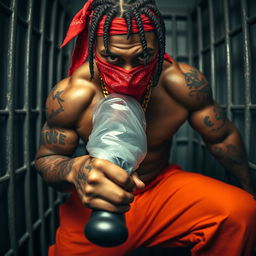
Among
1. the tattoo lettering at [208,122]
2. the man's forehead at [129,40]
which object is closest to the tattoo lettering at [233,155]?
the tattoo lettering at [208,122]

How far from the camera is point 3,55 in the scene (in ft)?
3.50

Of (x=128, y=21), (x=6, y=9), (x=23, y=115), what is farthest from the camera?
(x=23, y=115)

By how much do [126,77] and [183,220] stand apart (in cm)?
60

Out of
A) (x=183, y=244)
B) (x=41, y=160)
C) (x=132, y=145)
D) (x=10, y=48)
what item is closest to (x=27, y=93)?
(x=10, y=48)

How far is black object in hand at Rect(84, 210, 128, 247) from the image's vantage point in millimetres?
459

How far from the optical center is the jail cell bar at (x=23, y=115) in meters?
1.05

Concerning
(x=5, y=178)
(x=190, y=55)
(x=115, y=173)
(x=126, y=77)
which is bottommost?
(x=5, y=178)

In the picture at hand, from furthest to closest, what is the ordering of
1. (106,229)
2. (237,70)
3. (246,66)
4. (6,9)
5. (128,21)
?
(237,70) → (246,66) → (6,9) → (128,21) → (106,229)

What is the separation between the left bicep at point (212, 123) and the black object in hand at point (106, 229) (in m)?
0.77

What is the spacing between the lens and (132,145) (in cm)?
60

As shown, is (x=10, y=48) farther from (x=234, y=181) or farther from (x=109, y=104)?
(x=234, y=181)

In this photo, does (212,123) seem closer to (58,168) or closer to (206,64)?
(58,168)

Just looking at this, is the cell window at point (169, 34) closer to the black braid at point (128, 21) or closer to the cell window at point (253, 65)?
the cell window at point (253, 65)

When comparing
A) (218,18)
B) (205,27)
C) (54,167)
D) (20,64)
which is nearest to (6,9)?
(20,64)
